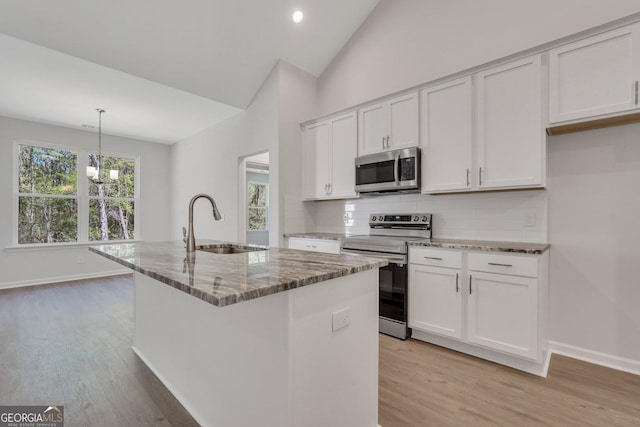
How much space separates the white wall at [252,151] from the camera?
152 inches

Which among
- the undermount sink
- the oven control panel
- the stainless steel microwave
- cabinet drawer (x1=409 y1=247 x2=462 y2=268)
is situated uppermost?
the stainless steel microwave

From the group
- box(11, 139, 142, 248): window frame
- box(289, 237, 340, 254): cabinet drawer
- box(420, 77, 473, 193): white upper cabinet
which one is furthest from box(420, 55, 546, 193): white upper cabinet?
box(11, 139, 142, 248): window frame

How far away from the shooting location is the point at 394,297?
2803 millimetres

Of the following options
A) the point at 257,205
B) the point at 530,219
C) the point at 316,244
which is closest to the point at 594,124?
the point at 530,219

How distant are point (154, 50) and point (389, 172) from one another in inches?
116

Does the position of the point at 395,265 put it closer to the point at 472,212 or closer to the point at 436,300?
the point at 436,300

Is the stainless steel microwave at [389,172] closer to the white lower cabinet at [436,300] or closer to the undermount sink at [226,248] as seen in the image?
the white lower cabinet at [436,300]

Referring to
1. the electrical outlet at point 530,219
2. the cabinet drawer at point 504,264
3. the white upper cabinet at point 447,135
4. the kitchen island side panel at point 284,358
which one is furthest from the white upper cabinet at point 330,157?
the kitchen island side panel at point 284,358

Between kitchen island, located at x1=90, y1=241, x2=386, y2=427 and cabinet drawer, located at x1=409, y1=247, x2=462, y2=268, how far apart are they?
1216 mm

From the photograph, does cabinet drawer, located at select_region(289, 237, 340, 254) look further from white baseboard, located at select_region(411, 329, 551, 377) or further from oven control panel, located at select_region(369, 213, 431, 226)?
white baseboard, located at select_region(411, 329, 551, 377)

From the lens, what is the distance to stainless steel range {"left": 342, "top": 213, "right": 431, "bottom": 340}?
2.74m

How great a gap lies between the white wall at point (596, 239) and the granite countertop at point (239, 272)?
191 cm

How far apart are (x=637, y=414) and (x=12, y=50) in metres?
5.87

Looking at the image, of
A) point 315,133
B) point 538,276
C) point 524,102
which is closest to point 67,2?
point 315,133
